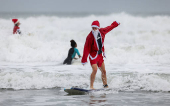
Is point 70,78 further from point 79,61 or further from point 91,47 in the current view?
point 79,61

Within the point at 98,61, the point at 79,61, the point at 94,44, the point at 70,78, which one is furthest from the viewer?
the point at 79,61

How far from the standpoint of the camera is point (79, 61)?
11.2 m

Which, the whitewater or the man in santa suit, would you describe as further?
the whitewater

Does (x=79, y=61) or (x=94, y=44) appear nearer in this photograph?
(x=94, y=44)

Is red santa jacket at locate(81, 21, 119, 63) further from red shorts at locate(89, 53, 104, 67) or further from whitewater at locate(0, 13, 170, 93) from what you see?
whitewater at locate(0, 13, 170, 93)

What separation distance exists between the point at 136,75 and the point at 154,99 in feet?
9.17

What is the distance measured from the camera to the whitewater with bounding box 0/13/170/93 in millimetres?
7484

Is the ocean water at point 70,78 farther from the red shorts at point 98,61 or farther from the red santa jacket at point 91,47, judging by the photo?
the red santa jacket at point 91,47

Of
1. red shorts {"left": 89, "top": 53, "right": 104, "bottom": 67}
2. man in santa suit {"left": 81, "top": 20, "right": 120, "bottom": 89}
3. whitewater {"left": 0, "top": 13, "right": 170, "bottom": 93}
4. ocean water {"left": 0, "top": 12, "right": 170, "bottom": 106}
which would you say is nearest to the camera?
ocean water {"left": 0, "top": 12, "right": 170, "bottom": 106}

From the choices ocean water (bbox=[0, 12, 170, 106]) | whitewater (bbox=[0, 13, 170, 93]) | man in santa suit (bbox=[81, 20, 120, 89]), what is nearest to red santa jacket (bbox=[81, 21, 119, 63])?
man in santa suit (bbox=[81, 20, 120, 89])

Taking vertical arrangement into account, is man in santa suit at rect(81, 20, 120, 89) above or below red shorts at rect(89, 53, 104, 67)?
above

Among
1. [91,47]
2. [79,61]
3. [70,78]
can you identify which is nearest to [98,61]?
[91,47]

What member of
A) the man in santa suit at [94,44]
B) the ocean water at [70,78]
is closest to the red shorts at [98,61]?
the man in santa suit at [94,44]

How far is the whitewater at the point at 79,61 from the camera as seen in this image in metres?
7.48
